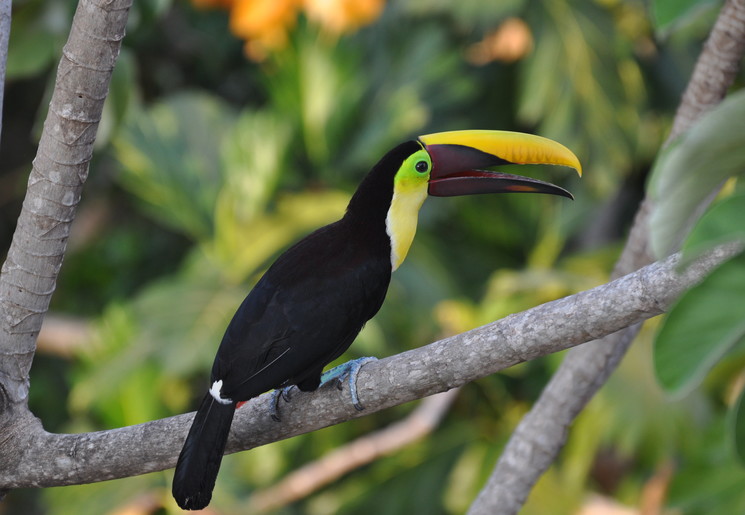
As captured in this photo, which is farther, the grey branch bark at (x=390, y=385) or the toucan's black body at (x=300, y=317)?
the toucan's black body at (x=300, y=317)

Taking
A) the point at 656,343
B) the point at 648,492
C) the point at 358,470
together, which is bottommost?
the point at 358,470

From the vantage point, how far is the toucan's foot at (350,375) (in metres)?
1.55

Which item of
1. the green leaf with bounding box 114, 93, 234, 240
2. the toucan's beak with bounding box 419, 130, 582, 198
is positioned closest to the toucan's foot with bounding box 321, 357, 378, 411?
the toucan's beak with bounding box 419, 130, 582, 198

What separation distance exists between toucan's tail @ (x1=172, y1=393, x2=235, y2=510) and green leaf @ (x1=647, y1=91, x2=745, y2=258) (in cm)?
76

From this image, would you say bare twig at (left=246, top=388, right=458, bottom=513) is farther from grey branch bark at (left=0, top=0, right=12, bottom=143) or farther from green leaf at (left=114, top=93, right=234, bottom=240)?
grey branch bark at (left=0, top=0, right=12, bottom=143)

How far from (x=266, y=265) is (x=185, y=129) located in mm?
733

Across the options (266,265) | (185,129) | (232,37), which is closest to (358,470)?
(266,265)

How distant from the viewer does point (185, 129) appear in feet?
12.8

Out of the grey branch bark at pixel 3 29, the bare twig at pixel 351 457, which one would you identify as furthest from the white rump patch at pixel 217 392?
the bare twig at pixel 351 457

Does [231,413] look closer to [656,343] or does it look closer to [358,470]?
[656,343]

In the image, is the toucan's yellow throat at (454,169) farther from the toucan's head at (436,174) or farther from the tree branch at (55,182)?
the tree branch at (55,182)

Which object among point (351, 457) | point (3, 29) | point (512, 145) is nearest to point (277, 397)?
point (512, 145)

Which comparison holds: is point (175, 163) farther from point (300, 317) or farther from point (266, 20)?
point (300, 317)

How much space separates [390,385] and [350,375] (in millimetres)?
97
